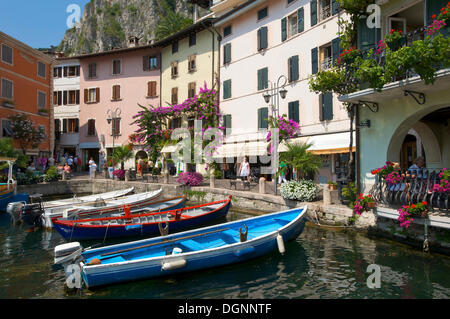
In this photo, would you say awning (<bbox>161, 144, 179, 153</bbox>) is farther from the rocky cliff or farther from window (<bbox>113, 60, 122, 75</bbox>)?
the rocky cliff

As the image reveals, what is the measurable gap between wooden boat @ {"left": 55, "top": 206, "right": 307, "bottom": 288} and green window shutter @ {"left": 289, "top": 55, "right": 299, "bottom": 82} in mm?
12950

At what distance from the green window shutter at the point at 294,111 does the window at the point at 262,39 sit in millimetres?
5319

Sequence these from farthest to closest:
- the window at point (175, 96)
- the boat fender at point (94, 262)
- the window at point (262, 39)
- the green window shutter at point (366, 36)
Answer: the window at point (175, 96) < the window at point (262, 39) < the green window shutter at point (366, 36) < the boat fender at point (94, 262)

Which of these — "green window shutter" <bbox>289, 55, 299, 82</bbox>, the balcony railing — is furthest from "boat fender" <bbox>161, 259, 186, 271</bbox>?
"green window shutter" <bbox>289, 55, 299, 82</bbox>

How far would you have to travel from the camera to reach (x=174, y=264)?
7703 millimetres

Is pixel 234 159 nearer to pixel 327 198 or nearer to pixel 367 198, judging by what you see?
pixel 327 198

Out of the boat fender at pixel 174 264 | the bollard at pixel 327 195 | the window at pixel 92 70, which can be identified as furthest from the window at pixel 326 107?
the window at pixel 92 70

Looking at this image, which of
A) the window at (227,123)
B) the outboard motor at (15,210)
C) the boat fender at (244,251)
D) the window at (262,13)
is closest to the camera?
the boat fender at (244,251)

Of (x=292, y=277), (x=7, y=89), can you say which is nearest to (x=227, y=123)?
(x=7, y=89)

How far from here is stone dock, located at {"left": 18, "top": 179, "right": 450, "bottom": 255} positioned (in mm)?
9141

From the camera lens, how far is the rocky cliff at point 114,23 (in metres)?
71.2

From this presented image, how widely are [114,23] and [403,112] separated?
255ft

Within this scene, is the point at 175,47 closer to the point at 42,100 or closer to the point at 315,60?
the point at 42,100

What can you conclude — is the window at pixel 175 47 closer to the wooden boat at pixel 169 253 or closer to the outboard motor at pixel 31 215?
the outboard motor at pixel 31 215
